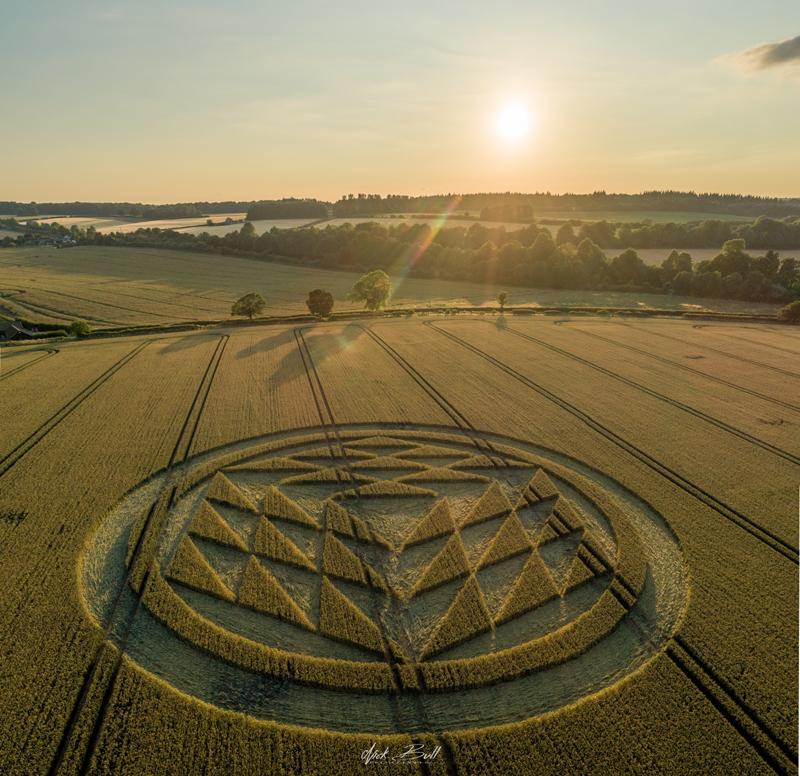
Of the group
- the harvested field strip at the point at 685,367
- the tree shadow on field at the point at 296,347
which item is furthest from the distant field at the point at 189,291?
the harvested field strip at the point at 685,367

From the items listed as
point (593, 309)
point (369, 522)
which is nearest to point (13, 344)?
point (369, 522)

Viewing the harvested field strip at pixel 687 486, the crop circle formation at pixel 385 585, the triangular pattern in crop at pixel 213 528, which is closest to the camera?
the crop circle formation at pixel 385 585

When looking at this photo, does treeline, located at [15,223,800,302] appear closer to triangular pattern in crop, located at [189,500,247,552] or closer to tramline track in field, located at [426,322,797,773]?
triangular pattern in crop, located at [189,500,247,552]

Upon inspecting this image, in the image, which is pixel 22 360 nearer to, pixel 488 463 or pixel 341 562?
pixel 341 562

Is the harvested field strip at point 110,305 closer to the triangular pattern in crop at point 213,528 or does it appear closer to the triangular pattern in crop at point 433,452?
the triangular pattern in crop at point 433,452

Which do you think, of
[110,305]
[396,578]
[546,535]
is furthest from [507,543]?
[110,305]

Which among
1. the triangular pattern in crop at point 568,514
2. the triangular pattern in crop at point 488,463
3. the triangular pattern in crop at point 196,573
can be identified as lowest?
the triangular pattern in crop at point 488,463

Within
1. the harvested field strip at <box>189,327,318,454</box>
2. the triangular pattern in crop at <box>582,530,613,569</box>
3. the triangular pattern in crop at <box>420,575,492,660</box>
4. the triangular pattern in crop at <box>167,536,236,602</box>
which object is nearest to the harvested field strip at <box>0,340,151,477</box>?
the harvested field strip at <box>189,327,318,454</box>

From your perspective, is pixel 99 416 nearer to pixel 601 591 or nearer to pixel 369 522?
pixel 369 522
